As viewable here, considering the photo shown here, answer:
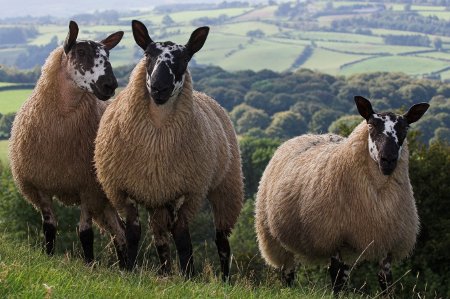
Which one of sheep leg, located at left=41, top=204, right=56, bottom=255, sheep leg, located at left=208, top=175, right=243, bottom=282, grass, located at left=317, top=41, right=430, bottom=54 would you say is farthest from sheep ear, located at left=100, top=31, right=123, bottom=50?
grass, located at left=317, top=41, right=430, bottom=54

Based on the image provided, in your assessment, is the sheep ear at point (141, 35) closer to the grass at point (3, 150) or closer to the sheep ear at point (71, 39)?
the sheep ear at point (71, 39)

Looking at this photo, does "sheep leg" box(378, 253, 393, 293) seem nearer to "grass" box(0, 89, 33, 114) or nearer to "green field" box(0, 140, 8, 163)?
"green field" box(0, 140, 8, 163)

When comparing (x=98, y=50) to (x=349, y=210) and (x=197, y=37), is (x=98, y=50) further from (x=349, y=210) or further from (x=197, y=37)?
(x=349, y=210)

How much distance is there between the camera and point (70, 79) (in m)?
10.1

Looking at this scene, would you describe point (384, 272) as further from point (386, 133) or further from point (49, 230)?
point (49, 230)

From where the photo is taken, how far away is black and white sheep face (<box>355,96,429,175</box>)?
388 inches

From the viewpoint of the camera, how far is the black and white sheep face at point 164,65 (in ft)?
29.6

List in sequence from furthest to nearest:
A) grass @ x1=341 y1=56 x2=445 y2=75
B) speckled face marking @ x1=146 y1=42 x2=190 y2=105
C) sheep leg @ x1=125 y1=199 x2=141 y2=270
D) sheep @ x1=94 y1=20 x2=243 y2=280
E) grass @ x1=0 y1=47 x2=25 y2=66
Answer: grass @ x1=0 y1=47 x2=25 y2=66 → grass @ x1=341 y1=56 x2=445 y2=75 → sheep leg @ x1=125 y1=199 x2=141 y2=270 → sheep @ x1=94 y1=20 x2=243 y2=280 → speckled face marking @ x1=146 y1=42 x2=190 y2=105

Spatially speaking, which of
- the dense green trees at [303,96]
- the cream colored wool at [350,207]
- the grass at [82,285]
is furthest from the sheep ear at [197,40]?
the dense green trees at [303,96]

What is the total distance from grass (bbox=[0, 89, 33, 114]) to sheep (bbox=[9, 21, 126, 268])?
63878mm

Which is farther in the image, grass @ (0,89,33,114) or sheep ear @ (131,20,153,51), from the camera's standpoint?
grass @ (0,89,33,114)

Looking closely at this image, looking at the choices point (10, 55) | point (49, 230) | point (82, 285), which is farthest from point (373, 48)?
point (82, 285)

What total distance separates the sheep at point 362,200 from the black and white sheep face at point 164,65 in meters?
2.50

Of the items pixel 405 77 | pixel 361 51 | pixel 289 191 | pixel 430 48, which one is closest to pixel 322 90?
pixel 405 77
